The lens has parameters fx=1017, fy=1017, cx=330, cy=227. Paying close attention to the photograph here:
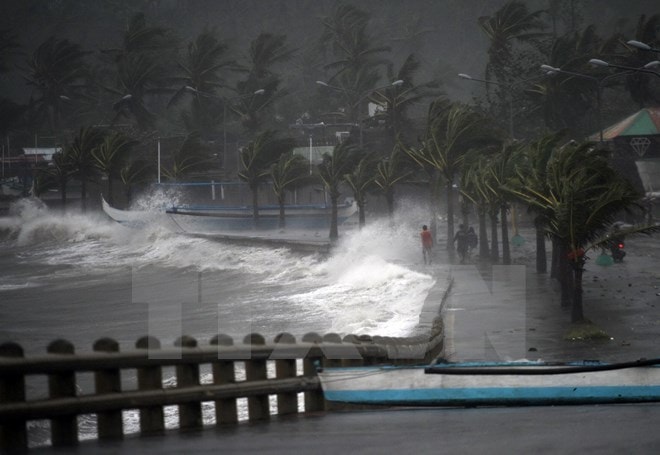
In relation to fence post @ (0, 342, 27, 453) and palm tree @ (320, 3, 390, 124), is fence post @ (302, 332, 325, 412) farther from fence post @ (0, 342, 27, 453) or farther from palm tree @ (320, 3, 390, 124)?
palm tree @ (320, 3, 390, 124)

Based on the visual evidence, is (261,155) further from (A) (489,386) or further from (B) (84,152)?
(A) (489,386)

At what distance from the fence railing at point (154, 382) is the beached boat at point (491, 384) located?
0.34m

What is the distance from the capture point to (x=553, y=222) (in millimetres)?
19109

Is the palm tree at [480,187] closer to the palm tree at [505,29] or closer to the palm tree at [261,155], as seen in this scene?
the palm tree at [261,155]

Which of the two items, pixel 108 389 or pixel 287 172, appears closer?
pixel 108 389

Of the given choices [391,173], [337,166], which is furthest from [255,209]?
[391,173]

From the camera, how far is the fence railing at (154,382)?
262 inches

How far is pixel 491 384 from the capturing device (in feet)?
27.7

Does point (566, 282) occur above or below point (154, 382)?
below

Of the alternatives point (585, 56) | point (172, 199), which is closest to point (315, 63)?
point (172, 199)

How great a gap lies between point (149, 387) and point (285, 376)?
1317mm

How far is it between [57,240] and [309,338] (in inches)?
2156

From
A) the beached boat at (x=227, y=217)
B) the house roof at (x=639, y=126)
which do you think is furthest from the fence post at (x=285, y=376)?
the beached boat at (x=227, y=217)

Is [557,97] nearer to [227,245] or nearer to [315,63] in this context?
[227,245]
